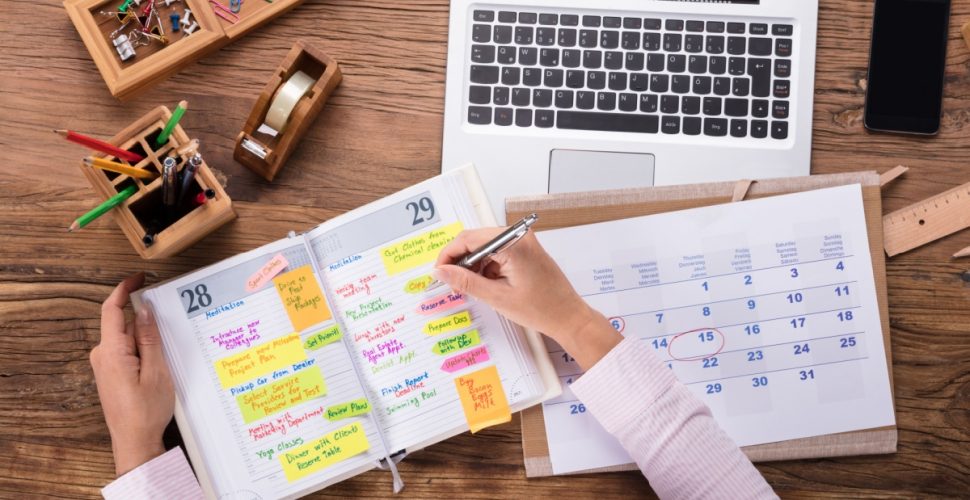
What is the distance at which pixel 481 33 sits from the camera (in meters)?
1.06

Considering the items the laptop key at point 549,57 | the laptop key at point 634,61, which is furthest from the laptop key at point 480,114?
the laptop key at point 634,61

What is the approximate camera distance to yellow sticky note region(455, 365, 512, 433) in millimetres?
991

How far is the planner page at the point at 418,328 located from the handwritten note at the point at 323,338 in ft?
0.05

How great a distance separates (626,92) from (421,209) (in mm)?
332

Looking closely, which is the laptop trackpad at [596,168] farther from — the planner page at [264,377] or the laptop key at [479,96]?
the planner page at [264,377]

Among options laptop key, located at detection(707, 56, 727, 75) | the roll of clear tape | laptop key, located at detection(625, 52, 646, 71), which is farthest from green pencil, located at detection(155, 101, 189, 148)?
laptop key, located at detection(707, 56, 727, 75)

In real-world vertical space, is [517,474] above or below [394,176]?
below

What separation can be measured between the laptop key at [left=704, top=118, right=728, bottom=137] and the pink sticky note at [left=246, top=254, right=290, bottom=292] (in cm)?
60

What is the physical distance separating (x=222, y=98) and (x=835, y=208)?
33.8 inches

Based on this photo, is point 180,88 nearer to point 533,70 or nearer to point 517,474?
point 533,70

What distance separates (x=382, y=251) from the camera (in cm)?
100

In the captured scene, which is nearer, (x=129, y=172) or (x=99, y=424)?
(x=129, y=172)

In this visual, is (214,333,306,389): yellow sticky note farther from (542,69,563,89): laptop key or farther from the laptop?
(542,69,563,89): laptop key

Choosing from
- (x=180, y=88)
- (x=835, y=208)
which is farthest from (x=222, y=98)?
(x=835, y=208)
